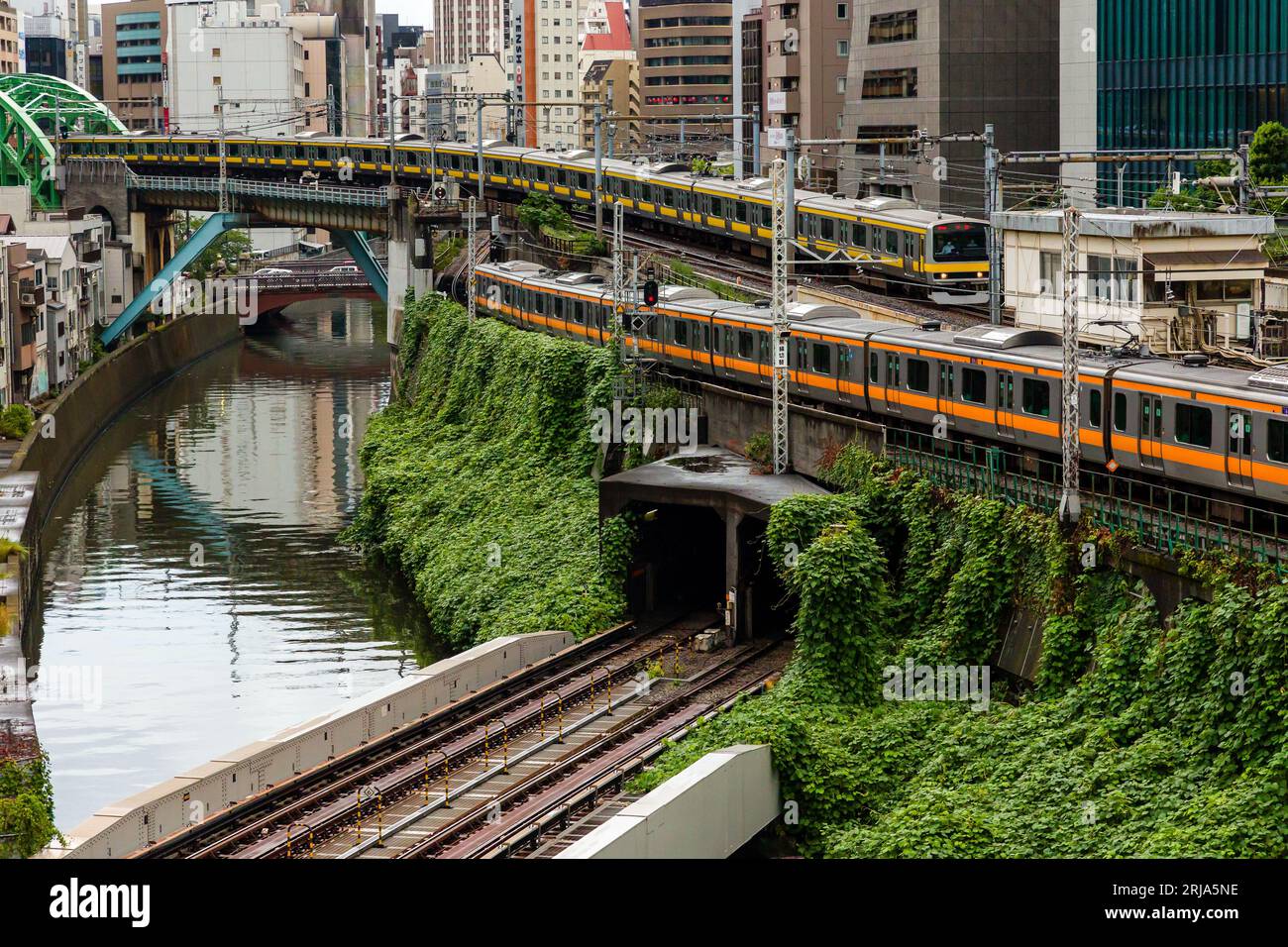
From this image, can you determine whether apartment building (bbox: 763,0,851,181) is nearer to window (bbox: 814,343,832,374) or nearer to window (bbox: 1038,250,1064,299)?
window (bbox: 1038,250,1064,299)

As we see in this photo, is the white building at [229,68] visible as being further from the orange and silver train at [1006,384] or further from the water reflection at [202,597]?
the orange and silver train at [1006,384]

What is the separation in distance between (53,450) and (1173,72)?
3489cm

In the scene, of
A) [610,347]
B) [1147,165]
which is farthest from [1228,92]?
[610,347]

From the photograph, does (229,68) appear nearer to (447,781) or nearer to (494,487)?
(494,487)

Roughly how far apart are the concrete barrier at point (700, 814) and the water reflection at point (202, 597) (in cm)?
962

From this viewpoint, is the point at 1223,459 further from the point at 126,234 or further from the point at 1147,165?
the point at 126,234

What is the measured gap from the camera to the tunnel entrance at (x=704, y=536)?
3022cm

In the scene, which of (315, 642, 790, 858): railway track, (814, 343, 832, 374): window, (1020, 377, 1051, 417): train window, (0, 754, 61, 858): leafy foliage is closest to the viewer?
(0, 754, 61, 858): leafy foliage

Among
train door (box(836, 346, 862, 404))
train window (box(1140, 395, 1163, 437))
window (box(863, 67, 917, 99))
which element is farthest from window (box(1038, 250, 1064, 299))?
window (box(863, 67, 917, 99))

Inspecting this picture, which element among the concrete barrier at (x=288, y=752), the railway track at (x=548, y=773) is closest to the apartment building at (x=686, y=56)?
the concrete barrier at (x=288, y=752)

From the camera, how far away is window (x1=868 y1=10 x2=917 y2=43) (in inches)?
2832

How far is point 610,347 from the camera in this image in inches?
1591

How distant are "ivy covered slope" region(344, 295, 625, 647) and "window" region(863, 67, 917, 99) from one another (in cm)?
2607

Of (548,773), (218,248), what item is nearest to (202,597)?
(548,773)
